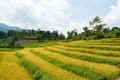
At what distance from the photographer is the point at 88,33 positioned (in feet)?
309

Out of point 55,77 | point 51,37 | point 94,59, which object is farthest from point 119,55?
point 51,37

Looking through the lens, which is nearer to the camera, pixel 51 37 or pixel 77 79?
pixel 77 79

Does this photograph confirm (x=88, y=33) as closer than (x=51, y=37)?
Yes

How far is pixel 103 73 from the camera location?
53.4 feet

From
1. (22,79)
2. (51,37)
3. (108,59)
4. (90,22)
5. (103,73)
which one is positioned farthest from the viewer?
(51,37)

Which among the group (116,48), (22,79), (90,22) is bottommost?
(22,79)

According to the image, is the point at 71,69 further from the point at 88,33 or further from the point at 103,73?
the point at 88,33

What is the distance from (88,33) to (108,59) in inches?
2856

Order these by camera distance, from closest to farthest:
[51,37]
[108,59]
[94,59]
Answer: [108,59]
[94,59]
[51,37]

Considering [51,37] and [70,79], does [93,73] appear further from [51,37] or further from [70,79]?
[51,37]

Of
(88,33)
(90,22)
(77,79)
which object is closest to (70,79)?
(77,79)

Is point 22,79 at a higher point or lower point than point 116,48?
lower

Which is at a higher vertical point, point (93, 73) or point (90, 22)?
point (90, 22)

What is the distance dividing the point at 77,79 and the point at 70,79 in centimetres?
48
